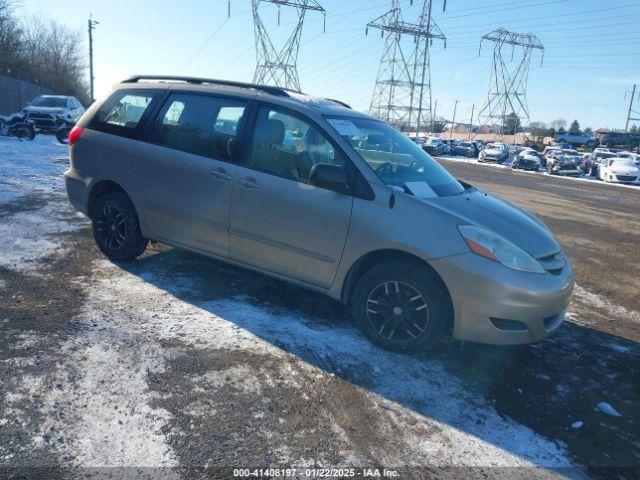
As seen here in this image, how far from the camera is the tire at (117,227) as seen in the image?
5039 mm

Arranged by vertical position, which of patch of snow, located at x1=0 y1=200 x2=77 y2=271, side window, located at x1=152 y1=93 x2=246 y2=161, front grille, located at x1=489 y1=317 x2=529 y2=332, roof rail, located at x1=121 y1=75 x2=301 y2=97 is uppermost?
roof rail, located at x1=121 y1=75 x2=301 y2=97

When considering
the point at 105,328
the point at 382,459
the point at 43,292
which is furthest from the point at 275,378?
the point at 43,292

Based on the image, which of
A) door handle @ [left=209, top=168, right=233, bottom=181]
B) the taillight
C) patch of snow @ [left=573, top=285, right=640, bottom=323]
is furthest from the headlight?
the taillight

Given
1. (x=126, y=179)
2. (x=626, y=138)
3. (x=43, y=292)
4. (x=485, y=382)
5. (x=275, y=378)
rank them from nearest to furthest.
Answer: (x=275, y=378) → (x=485, y=382) → (x=43, y=292) → (x=126, y=179) → (x=626, y=138)

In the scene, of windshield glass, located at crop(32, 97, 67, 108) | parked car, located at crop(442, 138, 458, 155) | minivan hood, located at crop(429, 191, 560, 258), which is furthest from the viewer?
parked car, located at crop(442, 138, 458, 155)

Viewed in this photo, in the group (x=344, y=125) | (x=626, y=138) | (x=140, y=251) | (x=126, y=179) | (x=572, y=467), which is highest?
(x=626, y=138)

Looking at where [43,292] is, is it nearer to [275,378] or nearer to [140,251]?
[140,251]

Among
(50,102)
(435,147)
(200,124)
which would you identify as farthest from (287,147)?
(435,147)

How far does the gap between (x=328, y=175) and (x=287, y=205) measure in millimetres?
505

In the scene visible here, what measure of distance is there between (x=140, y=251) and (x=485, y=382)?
368cm

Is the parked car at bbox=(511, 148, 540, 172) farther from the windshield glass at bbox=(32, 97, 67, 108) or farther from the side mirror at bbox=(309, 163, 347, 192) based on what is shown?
the side mirror at bbox=(309, 163, 347, 192)

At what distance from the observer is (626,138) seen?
190 ft

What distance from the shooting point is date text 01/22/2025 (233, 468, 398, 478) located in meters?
2.41

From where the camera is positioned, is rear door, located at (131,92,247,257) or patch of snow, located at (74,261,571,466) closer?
patch of snow, located at (74,261,571,466)
